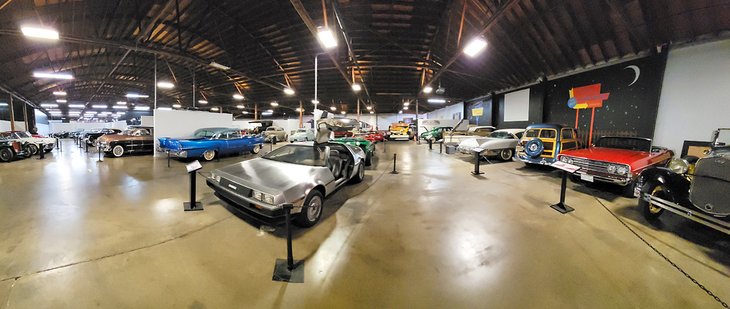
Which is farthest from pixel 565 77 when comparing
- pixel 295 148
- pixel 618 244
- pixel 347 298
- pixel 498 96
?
pixel 347 298

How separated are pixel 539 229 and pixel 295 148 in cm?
424

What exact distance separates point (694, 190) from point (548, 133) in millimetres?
4375

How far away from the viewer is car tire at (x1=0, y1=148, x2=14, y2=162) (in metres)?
8.06

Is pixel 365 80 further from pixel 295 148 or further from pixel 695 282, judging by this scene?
pixel 695 282

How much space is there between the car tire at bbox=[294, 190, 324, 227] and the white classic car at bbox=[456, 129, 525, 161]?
669 cm

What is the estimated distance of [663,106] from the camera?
707cm

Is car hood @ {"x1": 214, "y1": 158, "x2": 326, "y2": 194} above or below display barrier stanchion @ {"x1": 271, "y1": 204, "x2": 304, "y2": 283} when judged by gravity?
above

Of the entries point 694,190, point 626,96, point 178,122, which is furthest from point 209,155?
point 626,96

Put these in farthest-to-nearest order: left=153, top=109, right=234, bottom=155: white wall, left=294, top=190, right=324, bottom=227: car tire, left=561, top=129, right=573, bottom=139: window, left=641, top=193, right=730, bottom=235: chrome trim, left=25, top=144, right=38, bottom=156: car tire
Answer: left=153, top=109, right=234, bottom=155: white wall, left=25, top=144, right=38, bottom=156: car tire, left=561, top=129, right=573, bottom=139: window, left=294, top=190, right=324, bottom=227: car tire, left=641, top=193, right=730, bottom=235: chrome trim

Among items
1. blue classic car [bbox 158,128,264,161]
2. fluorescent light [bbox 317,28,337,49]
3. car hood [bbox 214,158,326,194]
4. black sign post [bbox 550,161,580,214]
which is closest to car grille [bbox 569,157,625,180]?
black sign post [bbox 550,161,580,214]

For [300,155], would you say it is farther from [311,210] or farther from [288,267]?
[288,267]

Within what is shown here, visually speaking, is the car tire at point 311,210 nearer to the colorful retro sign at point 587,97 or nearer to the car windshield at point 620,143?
the car windshield at point 620,143

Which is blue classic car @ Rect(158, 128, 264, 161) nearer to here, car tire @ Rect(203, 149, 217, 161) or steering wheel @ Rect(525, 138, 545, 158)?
car tire @ Rect(203, 149, 217, 161)

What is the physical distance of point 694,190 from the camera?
2.84 m
